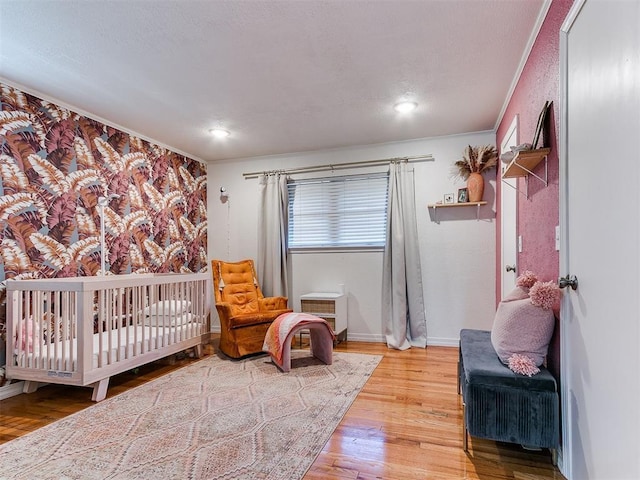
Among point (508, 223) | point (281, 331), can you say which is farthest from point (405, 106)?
point (281, 331)

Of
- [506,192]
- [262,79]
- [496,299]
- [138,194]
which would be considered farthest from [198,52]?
[496,299]

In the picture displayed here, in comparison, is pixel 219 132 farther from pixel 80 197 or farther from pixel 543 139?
pixel 543 139

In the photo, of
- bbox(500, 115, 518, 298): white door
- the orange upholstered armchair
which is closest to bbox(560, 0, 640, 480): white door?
bbox(500, 115, 518, 298): white door

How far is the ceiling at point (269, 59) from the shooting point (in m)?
1.92

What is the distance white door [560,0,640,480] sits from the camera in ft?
3.62

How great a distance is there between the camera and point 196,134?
3873mm

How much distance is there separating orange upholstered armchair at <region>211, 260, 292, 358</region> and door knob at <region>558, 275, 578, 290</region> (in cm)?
257

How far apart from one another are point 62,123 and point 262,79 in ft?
6.10

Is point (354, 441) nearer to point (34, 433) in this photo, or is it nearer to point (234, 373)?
point (234, 373)

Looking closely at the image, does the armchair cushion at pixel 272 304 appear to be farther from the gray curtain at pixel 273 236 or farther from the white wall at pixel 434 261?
the white wall at pixel 434 261

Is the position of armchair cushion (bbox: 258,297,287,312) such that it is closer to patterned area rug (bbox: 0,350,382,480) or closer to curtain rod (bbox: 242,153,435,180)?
patterned area rug (bbox: 0,350,382,480)

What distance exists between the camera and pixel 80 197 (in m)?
3.16

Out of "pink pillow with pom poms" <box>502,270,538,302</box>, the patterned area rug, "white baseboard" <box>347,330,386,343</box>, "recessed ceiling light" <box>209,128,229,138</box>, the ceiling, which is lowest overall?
"white baseboard" <box>347,330,386,343</box>

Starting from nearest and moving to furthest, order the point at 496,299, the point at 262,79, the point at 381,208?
the point at 262,79
the point at 496,299
the point at 381,208
